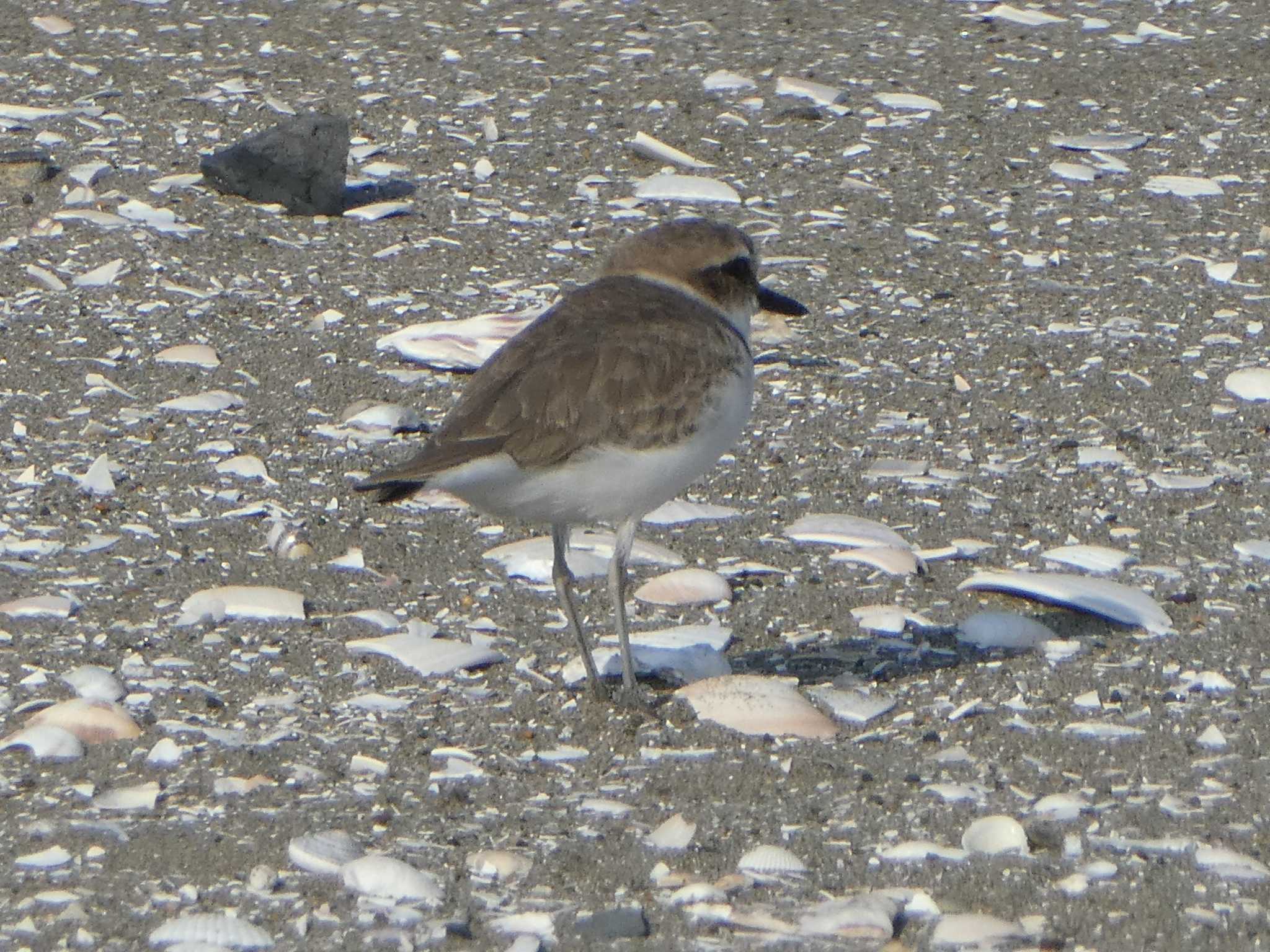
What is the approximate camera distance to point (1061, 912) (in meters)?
3.22

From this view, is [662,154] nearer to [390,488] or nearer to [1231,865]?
[390,488]

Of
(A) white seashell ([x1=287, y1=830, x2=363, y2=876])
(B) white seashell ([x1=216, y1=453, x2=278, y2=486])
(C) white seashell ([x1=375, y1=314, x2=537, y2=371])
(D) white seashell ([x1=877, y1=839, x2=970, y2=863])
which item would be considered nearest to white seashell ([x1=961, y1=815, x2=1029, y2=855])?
(D) white seashell ([x1=877, y1=839, x2=970, y2=863])

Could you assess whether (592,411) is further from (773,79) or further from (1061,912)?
(773,79)

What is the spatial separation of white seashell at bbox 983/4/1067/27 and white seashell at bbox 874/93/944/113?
4.02ft

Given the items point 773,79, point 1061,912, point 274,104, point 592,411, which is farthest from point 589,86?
point 1061,912

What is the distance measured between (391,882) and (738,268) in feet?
6.38

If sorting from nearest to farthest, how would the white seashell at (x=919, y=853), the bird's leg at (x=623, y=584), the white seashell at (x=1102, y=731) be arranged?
the white seashell at (x=919, y=853)
the white seashell at (x=1102, y=731)
the bird's leg at (x=623, y=584)

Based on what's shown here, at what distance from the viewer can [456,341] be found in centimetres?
604

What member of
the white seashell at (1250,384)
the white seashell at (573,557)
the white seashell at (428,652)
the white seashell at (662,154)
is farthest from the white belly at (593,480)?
the white seashell at (662,154)

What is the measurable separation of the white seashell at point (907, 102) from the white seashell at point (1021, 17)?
123 cm

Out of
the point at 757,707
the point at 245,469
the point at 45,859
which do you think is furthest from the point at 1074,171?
the point at 45,859

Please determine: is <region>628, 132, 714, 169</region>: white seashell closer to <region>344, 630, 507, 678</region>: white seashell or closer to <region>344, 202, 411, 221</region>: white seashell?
<region>344, 202, 411, 221</region>: white seashell

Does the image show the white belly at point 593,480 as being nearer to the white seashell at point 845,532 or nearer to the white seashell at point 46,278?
the white seashell at point 845,532

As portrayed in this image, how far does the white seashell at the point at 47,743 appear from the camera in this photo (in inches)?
150
